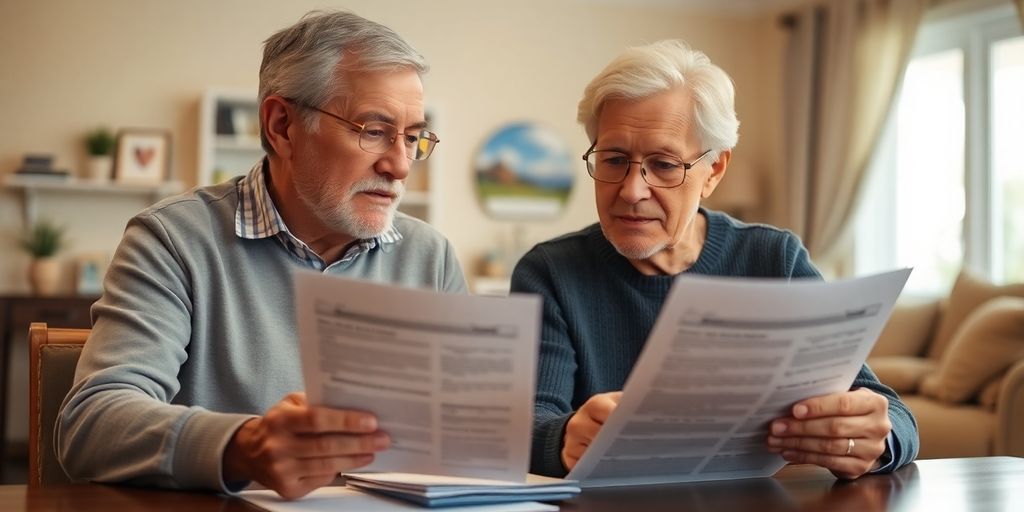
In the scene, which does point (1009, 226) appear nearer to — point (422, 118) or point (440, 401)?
point (422, 118)

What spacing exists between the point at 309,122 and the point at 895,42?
464 centimetres

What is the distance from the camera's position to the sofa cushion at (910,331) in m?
4.95

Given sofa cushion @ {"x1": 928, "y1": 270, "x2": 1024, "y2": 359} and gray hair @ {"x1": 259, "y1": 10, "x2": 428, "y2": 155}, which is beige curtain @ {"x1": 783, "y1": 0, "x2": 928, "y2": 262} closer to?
sofa cushion @ {"x1": 928, "y1": 270, "x2": 1024, "y2": 359}

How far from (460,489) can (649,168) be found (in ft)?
2.63

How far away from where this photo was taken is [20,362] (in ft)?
18.0

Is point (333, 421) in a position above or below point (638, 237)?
below

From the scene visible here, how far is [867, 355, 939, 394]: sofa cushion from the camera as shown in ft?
14.7

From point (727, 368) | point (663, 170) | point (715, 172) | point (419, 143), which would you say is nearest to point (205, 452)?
point (727, 368)

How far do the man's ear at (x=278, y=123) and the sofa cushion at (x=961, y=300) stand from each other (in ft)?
12.1

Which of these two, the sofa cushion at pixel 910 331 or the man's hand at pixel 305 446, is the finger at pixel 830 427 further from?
the sofa cushion at pixel 910 331

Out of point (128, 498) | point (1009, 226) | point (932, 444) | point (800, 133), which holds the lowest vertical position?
point (932, 444)

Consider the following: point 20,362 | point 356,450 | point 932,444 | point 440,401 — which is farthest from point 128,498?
point 20,362

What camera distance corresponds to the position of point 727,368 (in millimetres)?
1114

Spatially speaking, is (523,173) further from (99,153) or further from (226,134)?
(99,153)
